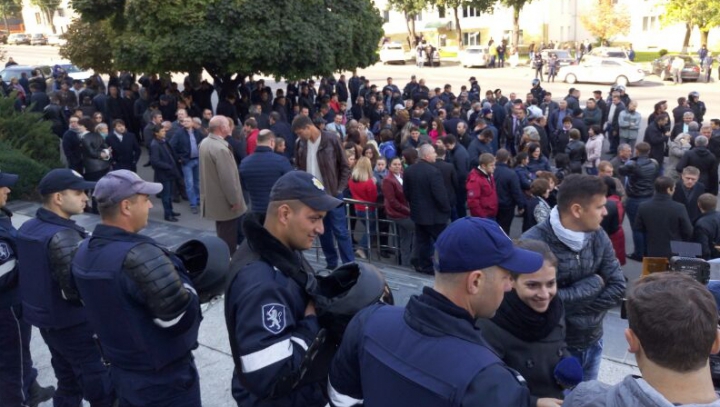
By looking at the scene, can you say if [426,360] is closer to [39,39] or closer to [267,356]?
[267,356]

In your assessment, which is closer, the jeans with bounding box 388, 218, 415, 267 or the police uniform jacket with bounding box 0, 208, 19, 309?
the police uniform jacket with bounding box 0, 208, 19, 309

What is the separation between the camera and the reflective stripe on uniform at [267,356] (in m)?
2.66

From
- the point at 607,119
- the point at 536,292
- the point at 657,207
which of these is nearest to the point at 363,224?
the point at 657,207

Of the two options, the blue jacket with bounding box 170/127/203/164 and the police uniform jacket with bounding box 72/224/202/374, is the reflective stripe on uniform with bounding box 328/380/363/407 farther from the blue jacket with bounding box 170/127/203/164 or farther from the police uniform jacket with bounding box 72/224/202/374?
the blue jacket with bounding box 170/127/203/164

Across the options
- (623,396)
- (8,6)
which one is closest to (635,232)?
(623,396)

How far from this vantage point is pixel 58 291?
4332 millimetres

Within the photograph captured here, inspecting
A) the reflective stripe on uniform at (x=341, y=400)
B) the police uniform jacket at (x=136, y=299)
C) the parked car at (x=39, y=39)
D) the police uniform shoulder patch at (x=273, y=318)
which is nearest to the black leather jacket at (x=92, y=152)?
the police uniform jacket at (x=136, y=299)

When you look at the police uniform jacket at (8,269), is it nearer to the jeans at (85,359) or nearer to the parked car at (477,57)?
the jeans at (85,359)

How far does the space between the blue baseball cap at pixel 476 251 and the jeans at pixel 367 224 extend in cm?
640

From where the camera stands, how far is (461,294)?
7.79 ft

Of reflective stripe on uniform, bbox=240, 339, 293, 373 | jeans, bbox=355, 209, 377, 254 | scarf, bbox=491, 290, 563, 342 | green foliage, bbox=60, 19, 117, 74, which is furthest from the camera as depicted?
green foliage, bbox=60, 19, 117, 74

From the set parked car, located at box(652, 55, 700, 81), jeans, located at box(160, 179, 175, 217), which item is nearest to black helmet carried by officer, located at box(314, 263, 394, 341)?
jeans, located at box(160, 179, 175, 217)

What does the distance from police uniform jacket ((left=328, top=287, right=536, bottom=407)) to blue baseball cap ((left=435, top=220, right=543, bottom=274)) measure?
0.46 feet

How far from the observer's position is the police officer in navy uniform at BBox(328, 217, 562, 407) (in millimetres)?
2100
